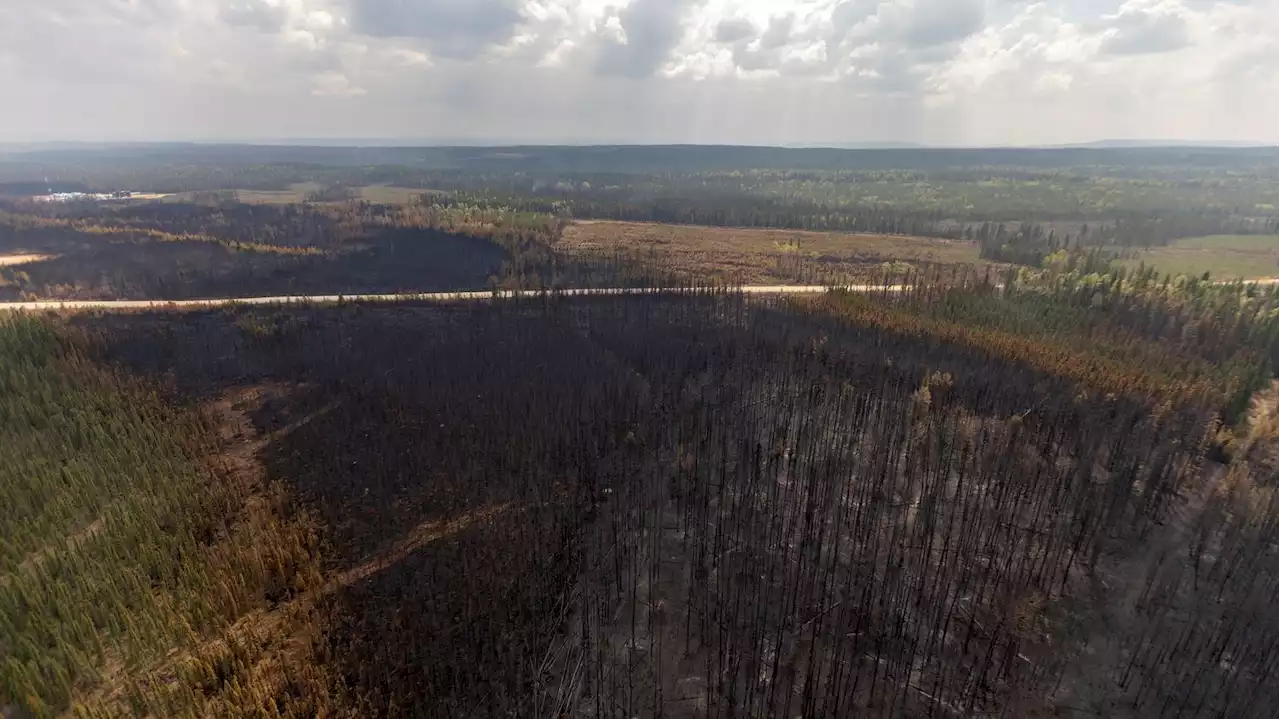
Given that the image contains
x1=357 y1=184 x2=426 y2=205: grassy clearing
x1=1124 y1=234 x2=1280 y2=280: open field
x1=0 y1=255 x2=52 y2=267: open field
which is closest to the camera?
x1=1124 y1=234 x2=1280 y2=280: open field

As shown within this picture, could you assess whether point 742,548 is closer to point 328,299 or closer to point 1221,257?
point 328,299

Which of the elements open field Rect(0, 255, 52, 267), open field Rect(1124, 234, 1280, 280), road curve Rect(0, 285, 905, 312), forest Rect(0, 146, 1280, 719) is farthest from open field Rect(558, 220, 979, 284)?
open field Rect(0, 255, 52, 267)

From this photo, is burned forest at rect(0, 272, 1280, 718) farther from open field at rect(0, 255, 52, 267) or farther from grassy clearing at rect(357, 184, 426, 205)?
grassy clearing at rect(357, 184, 426, 205)

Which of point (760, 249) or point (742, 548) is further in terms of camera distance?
point (760, 249)

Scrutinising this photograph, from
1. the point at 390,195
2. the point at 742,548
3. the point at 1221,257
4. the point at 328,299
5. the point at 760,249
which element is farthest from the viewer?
the point at 390,195

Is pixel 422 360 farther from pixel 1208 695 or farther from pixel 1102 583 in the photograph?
pixel 1208 695

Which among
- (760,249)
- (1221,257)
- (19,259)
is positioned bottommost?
(1221,257)

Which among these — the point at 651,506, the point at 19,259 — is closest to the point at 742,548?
the point at 651,506
